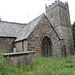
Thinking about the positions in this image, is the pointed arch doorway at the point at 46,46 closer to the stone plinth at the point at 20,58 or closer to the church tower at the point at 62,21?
the stone plinth at the point at 20,58

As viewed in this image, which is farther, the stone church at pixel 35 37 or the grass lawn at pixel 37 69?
the stone church at pixel 35 37

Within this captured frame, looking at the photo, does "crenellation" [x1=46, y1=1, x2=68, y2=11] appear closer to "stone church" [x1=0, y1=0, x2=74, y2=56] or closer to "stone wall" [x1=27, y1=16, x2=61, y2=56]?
"stone church" [x1=0, y1=0, x2=74, y2=56]

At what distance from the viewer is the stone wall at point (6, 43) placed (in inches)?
519

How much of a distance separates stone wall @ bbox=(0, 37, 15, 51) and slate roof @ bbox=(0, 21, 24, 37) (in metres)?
0.60

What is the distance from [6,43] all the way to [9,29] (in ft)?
9.15

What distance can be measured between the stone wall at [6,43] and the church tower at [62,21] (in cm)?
1342

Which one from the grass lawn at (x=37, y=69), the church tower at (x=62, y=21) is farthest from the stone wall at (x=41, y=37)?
the church tower at (x=62, y=21)

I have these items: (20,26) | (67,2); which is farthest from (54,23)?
(20,26)

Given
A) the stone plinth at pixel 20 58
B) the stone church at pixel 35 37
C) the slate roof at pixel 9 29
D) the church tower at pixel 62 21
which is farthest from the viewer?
the church tower at pixel 62 21

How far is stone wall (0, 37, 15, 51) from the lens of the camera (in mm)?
13175

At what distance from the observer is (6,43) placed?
531 inches

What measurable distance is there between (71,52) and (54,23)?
8.74m

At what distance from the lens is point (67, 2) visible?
27.7 m

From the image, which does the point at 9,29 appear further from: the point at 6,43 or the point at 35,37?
the point at 35,37
